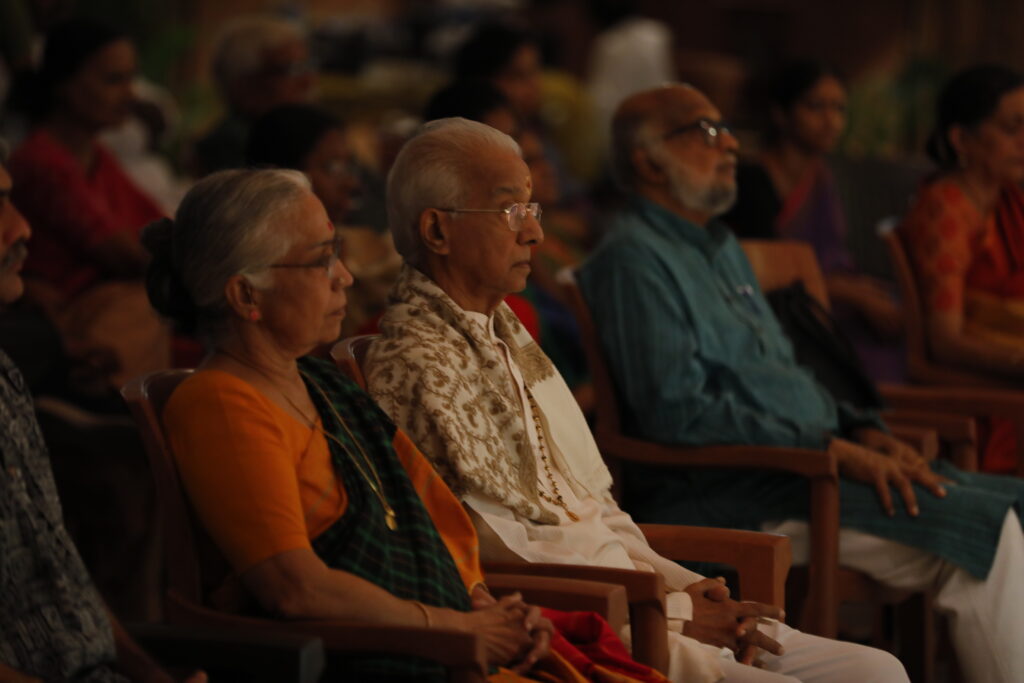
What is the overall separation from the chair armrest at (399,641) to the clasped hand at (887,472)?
57.7 inches

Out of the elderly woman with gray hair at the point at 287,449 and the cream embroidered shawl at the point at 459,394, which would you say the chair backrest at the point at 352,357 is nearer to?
the cream embroidered shawl at the point at 459,394

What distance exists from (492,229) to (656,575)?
65 centimetres

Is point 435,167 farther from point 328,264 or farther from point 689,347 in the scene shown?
point 689,347

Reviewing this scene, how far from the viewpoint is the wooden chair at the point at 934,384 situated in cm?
384

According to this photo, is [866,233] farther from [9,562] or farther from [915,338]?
[9,562]

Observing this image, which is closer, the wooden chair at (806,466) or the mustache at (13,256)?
the mustache at (13,256)

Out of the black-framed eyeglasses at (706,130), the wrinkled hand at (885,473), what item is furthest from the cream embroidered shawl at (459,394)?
the black-framed eyeglasses at (706,130)

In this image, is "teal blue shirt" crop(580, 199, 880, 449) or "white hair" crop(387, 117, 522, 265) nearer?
"white hair" crop(387, 117, 522, 265)

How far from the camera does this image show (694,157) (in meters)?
3.48

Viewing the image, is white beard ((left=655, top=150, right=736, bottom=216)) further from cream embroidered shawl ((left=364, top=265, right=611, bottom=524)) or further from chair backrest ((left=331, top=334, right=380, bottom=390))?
chair backrest ((left=331, top=334, right=380, bottom=390))

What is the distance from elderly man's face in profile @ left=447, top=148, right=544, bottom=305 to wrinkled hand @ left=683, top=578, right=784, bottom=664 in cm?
63

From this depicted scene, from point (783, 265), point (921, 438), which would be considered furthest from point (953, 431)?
point (783, 265)

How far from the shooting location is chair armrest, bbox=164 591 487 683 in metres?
2.02

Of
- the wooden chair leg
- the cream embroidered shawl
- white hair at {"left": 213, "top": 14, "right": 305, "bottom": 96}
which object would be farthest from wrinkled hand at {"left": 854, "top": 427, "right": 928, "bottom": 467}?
white hair at {"left": 213, "top": 14, "right": 305, "bottom": 96}
